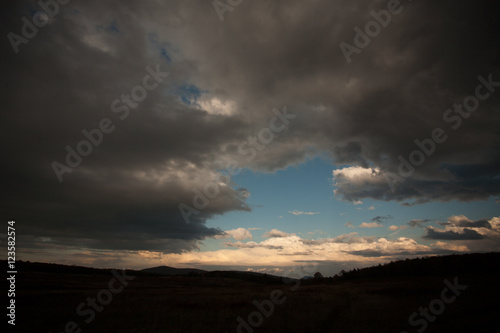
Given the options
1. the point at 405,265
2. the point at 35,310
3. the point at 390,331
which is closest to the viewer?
the point at 390,331

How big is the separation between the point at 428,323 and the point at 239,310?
54.8 feet

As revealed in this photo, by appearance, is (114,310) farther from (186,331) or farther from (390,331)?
(390,331)

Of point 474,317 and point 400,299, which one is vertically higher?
point 474,317

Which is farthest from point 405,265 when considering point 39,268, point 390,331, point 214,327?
point 39,268

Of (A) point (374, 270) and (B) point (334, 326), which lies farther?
(A) point (374, 270)

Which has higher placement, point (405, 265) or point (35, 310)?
point (35, 310)

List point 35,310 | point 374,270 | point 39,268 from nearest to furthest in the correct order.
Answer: point 35,310 < point 374,270 < point 39,268

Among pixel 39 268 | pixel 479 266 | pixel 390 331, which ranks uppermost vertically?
pixel 390 331

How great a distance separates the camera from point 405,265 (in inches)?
A: 2571

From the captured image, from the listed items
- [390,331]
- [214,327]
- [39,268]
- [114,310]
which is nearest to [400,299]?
[390,331]

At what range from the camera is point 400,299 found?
28.4m

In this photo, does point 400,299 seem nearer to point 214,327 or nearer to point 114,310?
point 214,327

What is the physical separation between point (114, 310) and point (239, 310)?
13.4 m

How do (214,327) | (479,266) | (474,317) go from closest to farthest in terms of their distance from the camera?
(474,317), (214,327), (479,266)
